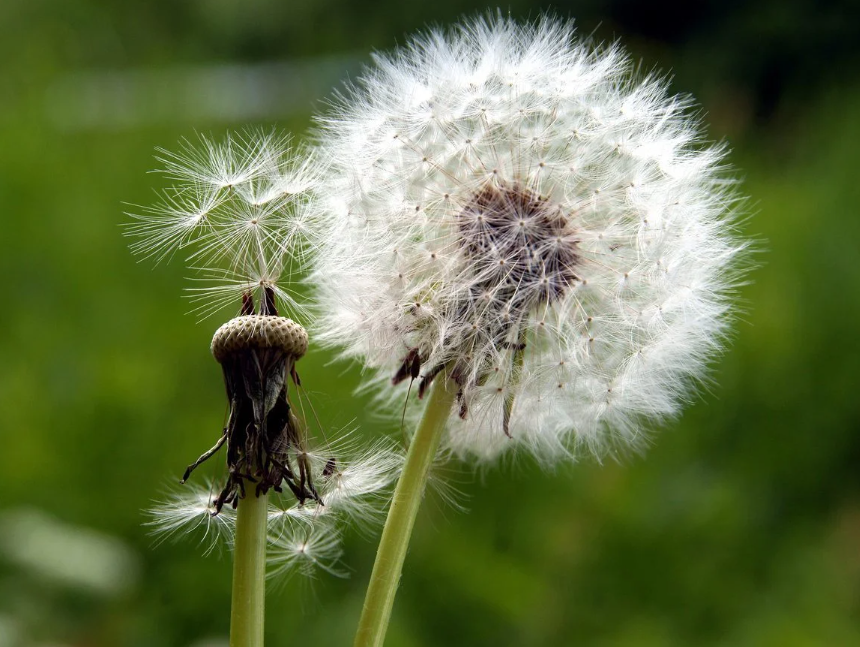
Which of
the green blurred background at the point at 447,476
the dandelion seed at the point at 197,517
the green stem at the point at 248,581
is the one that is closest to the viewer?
the green stem at the point at 248,581

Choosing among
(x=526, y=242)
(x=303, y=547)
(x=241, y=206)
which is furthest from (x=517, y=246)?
(x=303, y=547)

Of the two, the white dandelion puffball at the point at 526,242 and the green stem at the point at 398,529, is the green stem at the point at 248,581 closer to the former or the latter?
the green stem at the point at 398,529

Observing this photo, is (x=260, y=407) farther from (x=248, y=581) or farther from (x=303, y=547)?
(x=303, y=547)

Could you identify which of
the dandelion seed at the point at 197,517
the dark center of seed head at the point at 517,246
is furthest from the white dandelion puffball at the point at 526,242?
the dandelion seed at the point at 197,517

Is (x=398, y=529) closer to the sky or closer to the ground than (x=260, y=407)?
closer to the ground

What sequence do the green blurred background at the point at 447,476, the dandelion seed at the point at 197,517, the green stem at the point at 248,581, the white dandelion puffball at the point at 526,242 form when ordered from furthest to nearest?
1. the green blurred background at the point at 447,476
2. the white dandelion puffball at the point at 526,242
3. the dandelion seed at the point at 197,517
4. the green stem at the point at 248,581

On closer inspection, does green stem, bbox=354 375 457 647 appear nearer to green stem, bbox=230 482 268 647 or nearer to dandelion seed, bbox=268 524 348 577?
green stem, bbox=230 482 268 647

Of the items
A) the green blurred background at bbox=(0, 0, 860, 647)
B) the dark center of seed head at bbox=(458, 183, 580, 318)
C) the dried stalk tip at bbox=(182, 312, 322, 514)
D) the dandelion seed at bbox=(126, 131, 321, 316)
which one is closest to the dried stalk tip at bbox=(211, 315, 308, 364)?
the dried stalk tip at bbox=(182, 312, 322, 514)
